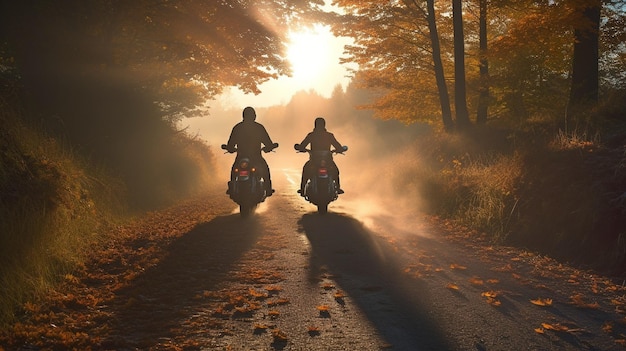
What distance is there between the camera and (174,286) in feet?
18.1

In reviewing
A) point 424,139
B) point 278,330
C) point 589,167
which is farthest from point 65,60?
point 424,139

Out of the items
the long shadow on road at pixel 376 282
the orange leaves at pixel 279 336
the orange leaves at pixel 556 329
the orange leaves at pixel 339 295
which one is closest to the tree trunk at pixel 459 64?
the long shadow on road at pixel 376 282

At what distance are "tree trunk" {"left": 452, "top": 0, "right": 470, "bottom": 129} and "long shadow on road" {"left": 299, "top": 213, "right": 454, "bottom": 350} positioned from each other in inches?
371

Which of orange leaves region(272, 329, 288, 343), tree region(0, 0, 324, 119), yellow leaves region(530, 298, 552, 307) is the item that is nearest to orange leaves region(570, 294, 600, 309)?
yellow leaves region(530, 298, 552, 307)

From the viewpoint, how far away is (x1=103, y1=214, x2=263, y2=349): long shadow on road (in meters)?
4.17

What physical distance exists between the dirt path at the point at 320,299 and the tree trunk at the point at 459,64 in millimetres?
9757

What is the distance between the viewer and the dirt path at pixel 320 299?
12.9 feet

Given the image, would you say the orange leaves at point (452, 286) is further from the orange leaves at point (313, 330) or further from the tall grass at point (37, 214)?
the tall grass at point (37, 214)

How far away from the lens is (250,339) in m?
3.95

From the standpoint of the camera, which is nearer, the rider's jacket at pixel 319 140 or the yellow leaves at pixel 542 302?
the yellow leaves at pixel 542 302

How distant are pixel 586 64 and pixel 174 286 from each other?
12980 mm

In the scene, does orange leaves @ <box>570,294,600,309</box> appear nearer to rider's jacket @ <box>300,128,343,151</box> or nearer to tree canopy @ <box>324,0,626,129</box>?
rider's jacket @ <box>300,128,343,151</box>

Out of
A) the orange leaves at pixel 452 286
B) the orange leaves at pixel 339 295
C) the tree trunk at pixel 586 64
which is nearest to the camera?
the orange leaves at pixel 339 295

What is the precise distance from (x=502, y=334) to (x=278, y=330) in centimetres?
180
